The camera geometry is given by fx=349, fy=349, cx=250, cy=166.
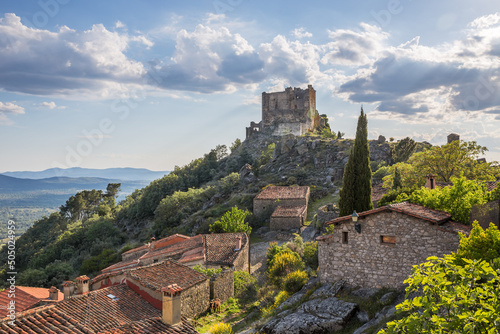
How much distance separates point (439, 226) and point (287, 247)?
1355 centimetres

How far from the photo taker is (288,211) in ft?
132

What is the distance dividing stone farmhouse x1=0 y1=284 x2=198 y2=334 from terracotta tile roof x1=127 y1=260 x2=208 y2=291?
135 cm

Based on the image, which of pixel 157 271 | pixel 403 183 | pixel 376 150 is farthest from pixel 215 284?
pixel 376 150

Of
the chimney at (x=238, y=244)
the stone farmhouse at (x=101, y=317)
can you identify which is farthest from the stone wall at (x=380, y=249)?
the chimney at (x=238, y=244)

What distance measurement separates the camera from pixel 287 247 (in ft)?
83.3

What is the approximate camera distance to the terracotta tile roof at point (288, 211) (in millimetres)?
38906

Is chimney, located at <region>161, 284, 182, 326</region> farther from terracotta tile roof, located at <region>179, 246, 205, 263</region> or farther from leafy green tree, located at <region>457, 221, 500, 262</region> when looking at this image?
terracotta tile roof, located at <region>179, 246, 205, 263</region>

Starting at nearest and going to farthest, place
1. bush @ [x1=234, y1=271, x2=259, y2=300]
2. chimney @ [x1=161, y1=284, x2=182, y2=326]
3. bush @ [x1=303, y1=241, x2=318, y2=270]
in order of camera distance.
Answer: chimney @ [x1=161, y1=284, x2=182, y2=326] → bush @ [x1=303, y1=241, x2=318, y2=270] → bush @ [x1=234, y1=271, x2=259, y2=300]

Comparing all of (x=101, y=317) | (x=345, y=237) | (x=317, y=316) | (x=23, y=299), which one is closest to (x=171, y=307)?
(x=101, y=317)

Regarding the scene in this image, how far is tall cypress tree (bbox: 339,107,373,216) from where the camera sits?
19.8 meters

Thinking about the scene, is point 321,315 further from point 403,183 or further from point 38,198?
point 38,198

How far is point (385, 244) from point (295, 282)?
5.51 m

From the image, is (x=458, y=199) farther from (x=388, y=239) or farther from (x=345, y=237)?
(x=345, y=237)

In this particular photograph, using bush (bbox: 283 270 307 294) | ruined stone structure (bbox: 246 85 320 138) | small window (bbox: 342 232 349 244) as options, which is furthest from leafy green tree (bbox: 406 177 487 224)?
ruined stone structure (bbox: 246 85 320 138)
